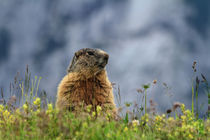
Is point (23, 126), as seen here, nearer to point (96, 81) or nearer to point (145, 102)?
point (145, 102)

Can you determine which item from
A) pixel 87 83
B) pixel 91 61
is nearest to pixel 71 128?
pixel 87 83

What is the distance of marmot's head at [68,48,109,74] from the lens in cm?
724

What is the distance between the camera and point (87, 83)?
22.7 ft

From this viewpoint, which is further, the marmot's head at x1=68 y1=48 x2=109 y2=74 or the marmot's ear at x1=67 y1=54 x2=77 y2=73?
the marmot's ear at x1=67 y1=54 x2=77 y2=73

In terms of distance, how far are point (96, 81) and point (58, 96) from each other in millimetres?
963

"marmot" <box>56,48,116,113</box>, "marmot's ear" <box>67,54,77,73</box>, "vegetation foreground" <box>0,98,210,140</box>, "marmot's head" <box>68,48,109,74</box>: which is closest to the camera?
"vegetation foreground" <box>0,98,210,140</box>

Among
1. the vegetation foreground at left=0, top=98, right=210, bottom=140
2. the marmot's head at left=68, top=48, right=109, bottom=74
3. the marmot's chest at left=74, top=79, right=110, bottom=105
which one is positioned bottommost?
the vegetation foreground at left=0, top=98, right=210, bottom=140

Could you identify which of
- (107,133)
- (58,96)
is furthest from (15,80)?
(107,133)

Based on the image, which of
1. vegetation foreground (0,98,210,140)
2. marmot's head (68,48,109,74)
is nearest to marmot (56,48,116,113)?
marmot's head (68,48,109,74)

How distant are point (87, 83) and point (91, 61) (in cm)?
67

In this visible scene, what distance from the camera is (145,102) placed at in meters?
5.71

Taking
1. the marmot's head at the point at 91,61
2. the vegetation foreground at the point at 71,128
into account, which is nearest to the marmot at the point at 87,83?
the marmot's head at the point at 91,61

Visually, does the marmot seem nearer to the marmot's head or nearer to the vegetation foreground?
the marmot's head

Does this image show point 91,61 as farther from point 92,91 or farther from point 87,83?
point 92,91
